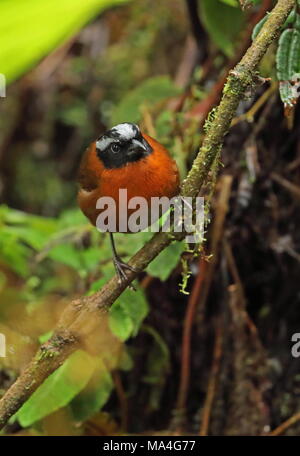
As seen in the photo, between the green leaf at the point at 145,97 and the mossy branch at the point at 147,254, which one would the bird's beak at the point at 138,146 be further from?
the green leaf at the point at 145,97

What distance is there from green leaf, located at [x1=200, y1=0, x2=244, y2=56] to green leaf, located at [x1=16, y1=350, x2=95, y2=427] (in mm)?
1373

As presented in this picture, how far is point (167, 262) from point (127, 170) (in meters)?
0.33

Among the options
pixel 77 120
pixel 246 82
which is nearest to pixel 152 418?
pixel 246 82

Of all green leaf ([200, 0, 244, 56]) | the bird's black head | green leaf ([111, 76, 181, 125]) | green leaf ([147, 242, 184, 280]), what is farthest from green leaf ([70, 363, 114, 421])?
green leaf ([200, 0, 244, 56])

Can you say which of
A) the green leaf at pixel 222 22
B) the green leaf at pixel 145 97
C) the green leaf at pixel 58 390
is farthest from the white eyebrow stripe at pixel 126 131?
the green leaf at pixel 145 97

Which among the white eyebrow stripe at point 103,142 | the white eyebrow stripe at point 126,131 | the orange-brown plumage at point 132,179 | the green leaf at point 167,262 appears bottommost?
the green leaf at point 167,262

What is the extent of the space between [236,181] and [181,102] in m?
0.47

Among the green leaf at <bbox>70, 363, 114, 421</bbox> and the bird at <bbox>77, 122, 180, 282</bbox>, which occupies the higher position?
the bird at <bbox>77, 122, 180, 282</bbox>

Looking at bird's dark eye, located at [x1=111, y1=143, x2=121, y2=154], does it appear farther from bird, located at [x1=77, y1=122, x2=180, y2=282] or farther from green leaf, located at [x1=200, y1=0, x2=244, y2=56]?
green leaf, located at [x1=200, y1=0, x2=244, y2=56]

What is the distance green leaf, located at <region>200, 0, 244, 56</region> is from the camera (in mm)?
2676

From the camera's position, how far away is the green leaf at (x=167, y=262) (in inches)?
84.4

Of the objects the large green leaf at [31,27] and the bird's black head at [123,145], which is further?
the bird's black head at [123,145]

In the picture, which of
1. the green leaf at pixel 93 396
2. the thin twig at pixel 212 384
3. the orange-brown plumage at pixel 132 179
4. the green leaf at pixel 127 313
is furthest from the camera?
the thin twig at pixel 212 384
